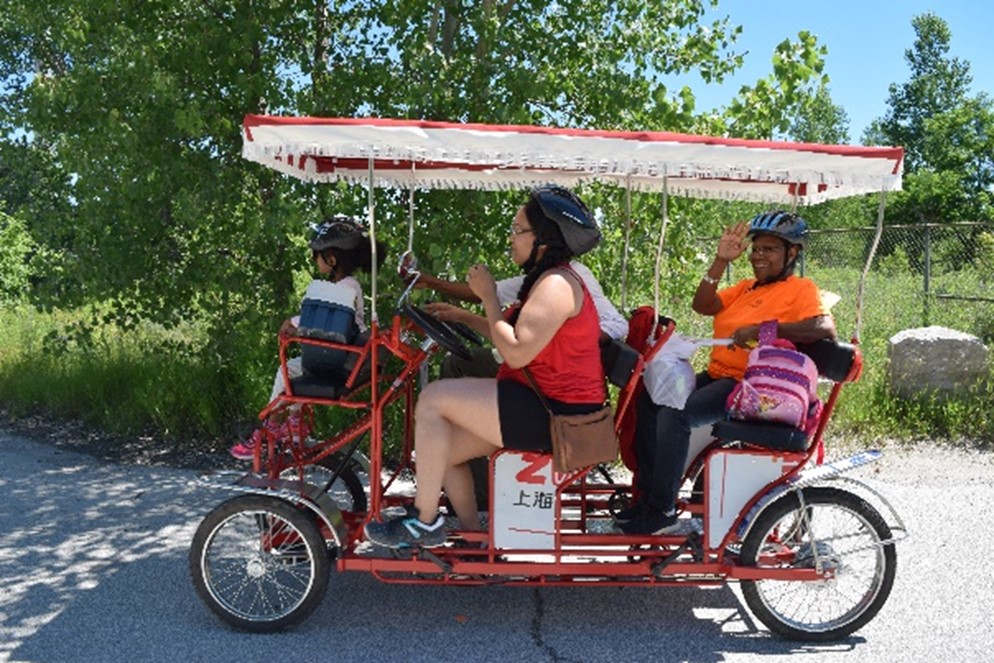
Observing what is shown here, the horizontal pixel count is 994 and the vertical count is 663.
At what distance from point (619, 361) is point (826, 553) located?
1230mm

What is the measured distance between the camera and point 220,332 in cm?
815

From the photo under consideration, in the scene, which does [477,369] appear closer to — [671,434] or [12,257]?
[671,434]

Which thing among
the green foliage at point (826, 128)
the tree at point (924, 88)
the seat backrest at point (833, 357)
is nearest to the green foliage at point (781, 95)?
the seat backrest at point (833, 357)

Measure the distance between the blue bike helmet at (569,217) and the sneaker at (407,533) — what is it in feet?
4.30

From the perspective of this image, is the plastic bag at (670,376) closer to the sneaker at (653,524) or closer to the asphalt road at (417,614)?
the sneaker at (653,524)

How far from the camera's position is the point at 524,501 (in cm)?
443

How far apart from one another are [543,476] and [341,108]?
12.4 ft

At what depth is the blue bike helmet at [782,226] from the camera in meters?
4.81

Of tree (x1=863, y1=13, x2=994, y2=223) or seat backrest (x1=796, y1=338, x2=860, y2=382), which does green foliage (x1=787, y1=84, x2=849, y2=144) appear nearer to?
tree (x1=863, y1=13, x2=994, y2=223)

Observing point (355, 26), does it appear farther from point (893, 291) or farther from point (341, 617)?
point (893, 291)

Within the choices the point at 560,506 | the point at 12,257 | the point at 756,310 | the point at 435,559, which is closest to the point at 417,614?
the point at 435,559

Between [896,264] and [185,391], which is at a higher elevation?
[896,264]

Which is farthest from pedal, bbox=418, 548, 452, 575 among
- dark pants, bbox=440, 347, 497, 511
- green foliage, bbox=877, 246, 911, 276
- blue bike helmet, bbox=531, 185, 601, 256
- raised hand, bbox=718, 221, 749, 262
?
green foliage, bbox=877, 246, 911, 276

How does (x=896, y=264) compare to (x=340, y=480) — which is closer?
(x=340, y=480)
